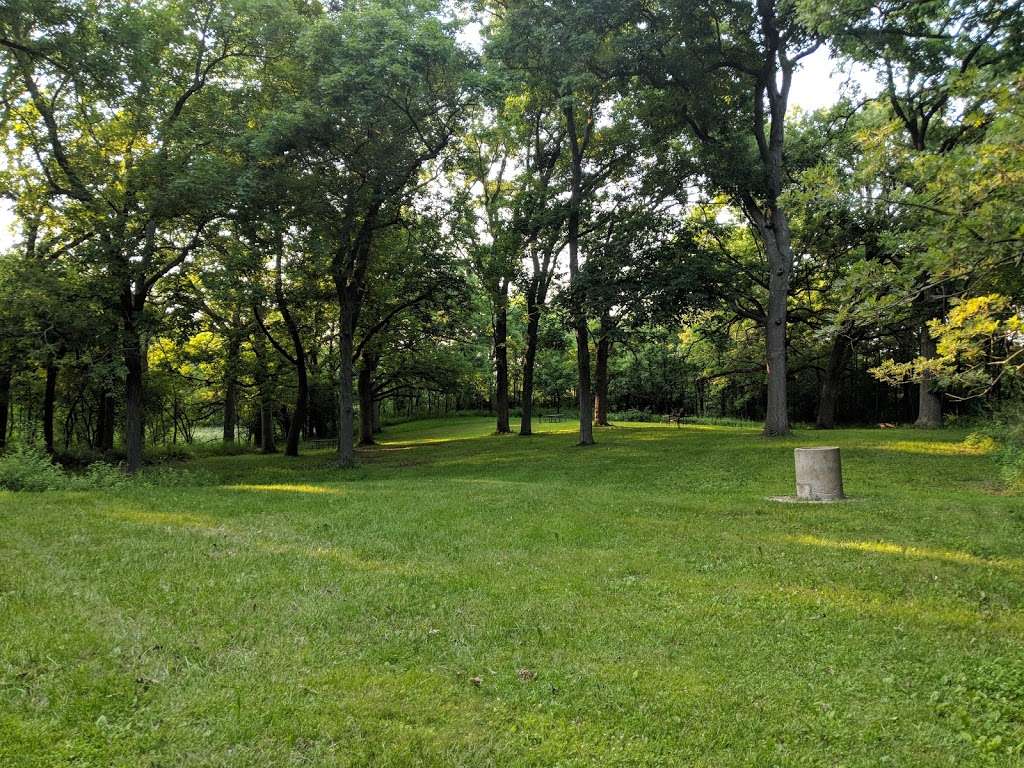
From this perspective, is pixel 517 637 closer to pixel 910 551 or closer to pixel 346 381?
pixel 910 551

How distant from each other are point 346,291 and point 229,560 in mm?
13057

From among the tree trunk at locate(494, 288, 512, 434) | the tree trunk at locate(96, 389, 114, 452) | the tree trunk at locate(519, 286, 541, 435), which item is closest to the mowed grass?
the tree trunk at locate(519, 286, 541, 435)

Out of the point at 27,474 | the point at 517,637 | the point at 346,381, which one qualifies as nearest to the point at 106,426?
the point at 346,381

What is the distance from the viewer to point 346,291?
715 inches

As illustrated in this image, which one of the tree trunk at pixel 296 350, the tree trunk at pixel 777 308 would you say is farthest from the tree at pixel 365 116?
the tree trunk at pixel 777 308

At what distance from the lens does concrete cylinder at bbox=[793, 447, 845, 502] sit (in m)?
9.61

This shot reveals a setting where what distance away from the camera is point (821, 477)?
9664 millimetres

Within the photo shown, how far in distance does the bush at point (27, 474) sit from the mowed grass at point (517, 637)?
295 cm

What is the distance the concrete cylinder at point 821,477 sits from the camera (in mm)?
9609

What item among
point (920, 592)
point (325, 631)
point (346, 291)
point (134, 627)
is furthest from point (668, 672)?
point (346, 291)

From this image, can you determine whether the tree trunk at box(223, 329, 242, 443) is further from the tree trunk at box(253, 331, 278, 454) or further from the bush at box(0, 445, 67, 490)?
the bush at box(0, 445, 67, 490)

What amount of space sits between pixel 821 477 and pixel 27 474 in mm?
14037

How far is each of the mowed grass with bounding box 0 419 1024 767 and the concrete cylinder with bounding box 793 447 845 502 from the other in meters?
0.83

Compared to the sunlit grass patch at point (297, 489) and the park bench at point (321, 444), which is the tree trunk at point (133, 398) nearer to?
the sunlit grass patch at point (297, 489)
